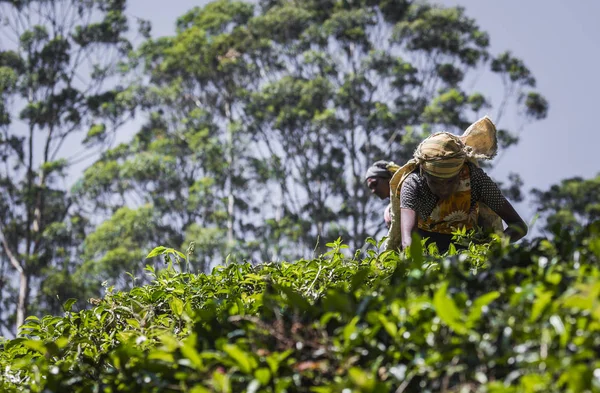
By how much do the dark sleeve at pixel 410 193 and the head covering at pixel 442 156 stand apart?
10 centimetres

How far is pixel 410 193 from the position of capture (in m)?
3.56

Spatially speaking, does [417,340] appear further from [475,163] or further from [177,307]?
[475,163]

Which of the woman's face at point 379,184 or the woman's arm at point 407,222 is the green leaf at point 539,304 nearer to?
the woman's arm at point 407,222

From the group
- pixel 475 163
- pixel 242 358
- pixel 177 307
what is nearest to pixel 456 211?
pixel 475 163

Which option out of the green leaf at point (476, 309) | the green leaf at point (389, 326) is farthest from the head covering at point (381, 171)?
the green leaf at point (476, 309)

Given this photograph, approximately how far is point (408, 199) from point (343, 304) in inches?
79.8

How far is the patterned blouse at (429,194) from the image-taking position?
3.57 metres

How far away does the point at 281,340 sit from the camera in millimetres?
1595

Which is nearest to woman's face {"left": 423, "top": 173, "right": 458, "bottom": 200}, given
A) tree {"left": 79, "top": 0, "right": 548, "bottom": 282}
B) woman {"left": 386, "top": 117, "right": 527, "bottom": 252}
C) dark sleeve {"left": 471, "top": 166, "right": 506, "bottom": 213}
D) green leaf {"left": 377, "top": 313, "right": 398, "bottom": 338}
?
woman {"left": 386, "top": 117, "right": 527, "bottom": 252}

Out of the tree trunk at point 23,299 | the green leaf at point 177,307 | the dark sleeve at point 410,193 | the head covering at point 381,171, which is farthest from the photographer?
the tree trunk at point 23,299

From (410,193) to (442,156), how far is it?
0.76 ft

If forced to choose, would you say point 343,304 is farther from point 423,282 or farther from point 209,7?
point 209,7

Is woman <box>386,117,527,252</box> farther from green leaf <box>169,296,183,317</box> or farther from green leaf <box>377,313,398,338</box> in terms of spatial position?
green leaf <box>377,313,398,338</box>

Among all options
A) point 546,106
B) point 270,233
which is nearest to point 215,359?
point 270,233
